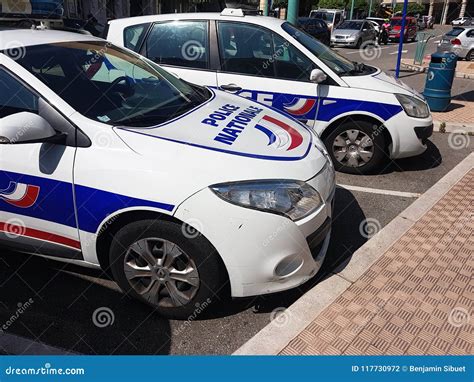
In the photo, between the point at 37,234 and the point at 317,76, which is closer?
the point at 37,234

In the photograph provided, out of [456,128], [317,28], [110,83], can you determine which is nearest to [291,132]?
[110,83]

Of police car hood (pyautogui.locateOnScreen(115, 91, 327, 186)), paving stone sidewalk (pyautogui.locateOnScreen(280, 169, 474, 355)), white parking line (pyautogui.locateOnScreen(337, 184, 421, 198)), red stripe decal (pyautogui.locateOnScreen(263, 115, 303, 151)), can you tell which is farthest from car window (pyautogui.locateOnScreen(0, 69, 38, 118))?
white parking line (pyautogui.locateOnScreen(337, 184, 421, 198))

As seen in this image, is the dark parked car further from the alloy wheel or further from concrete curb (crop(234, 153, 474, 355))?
concrete curb (crop(234, 153, 474, 355))

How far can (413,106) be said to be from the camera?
4.69 m

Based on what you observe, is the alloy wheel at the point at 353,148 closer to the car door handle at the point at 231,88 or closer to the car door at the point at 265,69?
the car door at the point at 265,69

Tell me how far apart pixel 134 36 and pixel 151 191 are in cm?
338

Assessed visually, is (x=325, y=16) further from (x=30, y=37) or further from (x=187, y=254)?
(x=187, y=254)

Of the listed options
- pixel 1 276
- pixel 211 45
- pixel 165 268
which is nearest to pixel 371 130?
pixel 211 45

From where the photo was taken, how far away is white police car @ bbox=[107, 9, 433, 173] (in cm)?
462

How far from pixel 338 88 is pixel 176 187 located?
9.56 ft

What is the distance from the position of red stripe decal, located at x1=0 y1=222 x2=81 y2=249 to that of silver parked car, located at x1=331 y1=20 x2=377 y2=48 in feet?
72.5

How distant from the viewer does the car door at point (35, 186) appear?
2486 millimetres

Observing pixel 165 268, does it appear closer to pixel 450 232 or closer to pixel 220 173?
pixel 220 173

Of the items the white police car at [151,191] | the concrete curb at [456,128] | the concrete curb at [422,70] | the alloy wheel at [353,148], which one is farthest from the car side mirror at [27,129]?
the concrete curb at [422,70]
